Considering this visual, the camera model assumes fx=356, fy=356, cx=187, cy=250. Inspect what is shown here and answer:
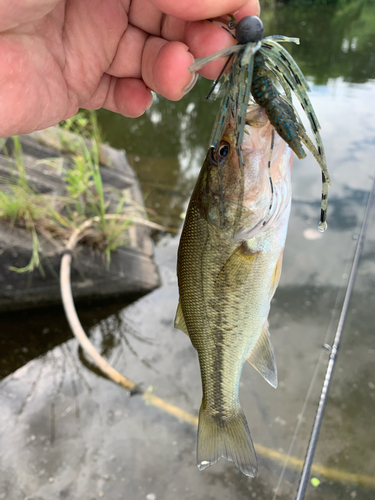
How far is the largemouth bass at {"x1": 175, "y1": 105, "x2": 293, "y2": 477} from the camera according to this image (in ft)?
3.81

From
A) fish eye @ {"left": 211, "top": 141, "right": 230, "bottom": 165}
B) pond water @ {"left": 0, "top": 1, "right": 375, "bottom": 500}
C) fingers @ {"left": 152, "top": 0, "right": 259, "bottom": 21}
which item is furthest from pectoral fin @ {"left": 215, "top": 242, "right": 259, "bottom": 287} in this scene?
pond water @ {"left": 0, "top": 1, "right": 375, "bottom": 500}

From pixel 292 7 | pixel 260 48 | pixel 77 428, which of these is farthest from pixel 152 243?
pixel 292 7

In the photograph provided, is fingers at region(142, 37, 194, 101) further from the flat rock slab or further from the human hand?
the flat rock slab

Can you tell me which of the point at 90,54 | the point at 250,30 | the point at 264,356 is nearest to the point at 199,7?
the point at 250,30

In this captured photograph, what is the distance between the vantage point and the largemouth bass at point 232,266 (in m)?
1.16

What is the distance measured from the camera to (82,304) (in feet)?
12.1

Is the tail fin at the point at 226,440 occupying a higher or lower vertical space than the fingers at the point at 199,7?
lower

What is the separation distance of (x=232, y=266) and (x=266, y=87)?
58 cm

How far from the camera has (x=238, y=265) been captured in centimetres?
126

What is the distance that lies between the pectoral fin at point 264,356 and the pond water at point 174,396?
1.61 metres

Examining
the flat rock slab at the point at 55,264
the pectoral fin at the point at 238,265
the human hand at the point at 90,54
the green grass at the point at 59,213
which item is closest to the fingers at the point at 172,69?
the human hand at the point at 90,54

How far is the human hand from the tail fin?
1.34 metres

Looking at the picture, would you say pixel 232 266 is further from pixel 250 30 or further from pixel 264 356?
pixel 250 30

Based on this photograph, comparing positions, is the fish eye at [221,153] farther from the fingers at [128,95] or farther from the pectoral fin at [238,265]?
the fingers at [128,95]
